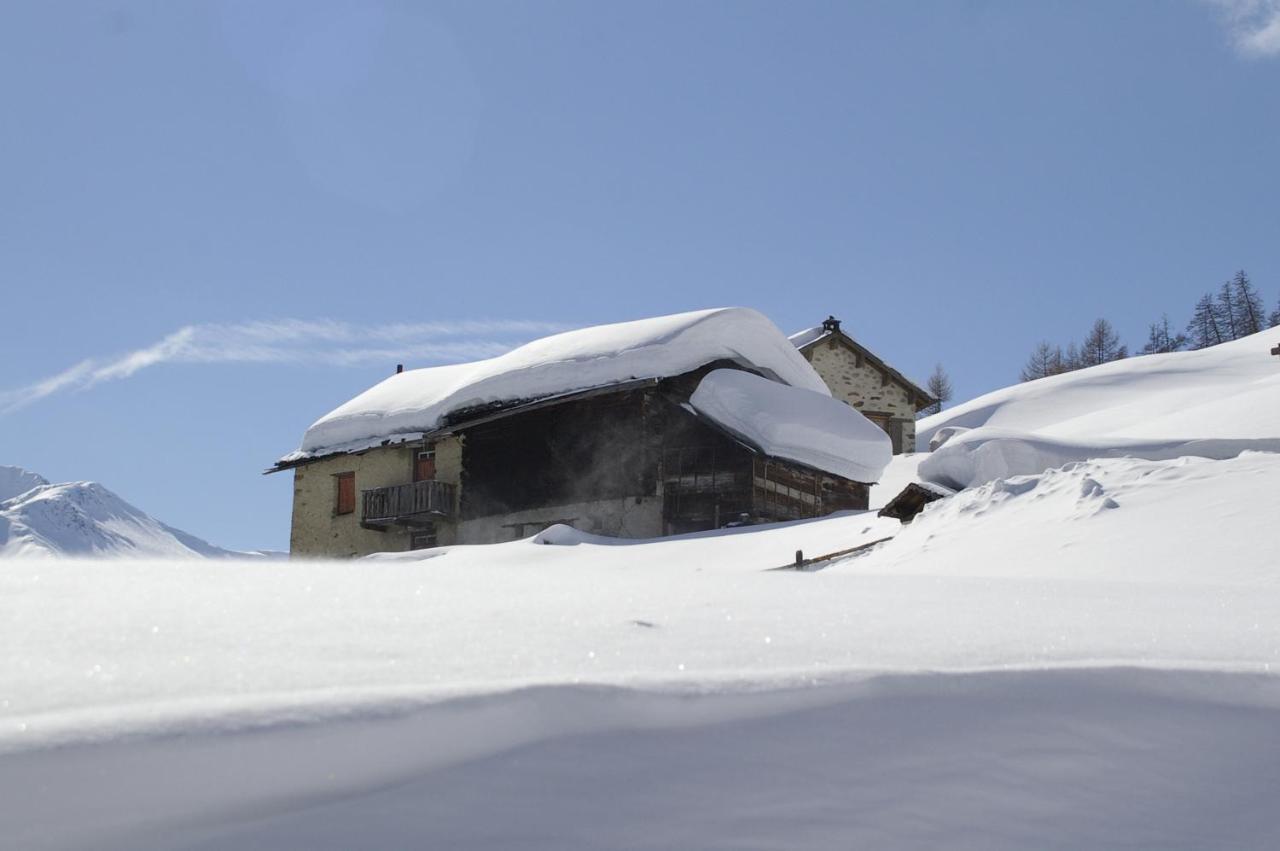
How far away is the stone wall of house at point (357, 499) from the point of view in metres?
19.9

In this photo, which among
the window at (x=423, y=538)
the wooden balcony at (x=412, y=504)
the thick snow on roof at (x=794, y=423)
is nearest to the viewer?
the thick snow on roof at (x=794, y=423)

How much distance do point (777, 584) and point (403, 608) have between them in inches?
47.9

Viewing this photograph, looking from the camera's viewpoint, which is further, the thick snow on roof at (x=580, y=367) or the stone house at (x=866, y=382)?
the stone house at (x=866, y=382)

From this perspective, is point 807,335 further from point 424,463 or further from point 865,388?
point 424,463

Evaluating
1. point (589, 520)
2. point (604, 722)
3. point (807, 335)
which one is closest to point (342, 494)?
point (589, 520)

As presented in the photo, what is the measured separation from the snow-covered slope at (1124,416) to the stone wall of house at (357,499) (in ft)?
31.7

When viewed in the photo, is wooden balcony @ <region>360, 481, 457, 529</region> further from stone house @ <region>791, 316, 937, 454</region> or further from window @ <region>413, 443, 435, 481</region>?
stone house @ <region>791, 316, 937, 454</region>

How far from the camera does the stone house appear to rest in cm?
2947

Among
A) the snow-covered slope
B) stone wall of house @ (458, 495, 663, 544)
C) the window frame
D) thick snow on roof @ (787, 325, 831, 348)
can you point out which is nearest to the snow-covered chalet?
stone wall of house @ (458, 495, 663, 544)

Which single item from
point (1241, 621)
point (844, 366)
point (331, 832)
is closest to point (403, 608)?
point (331, 832)

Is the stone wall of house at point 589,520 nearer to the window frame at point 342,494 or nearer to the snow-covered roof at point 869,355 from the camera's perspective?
the window frame at point 342,494

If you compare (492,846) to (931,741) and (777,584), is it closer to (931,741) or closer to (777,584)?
(931,741)

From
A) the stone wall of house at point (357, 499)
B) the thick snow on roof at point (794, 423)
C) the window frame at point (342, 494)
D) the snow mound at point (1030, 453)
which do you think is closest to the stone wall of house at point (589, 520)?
the stone wall of house at point (357, 499)

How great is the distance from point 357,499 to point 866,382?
15151 millimetres
